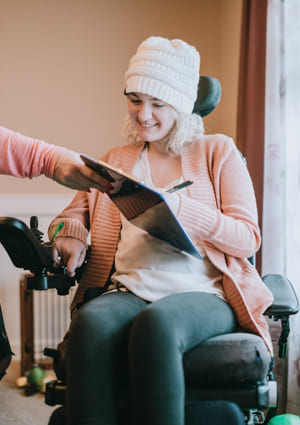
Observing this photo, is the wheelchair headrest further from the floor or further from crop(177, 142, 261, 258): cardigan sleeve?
the floor

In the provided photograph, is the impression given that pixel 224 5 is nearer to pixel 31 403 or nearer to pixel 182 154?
pixel 182 154

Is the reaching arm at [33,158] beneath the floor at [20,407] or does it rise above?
above

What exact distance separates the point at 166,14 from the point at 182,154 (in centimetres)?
163

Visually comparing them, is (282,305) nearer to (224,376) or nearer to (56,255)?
(224,376)

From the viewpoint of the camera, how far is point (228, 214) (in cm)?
125

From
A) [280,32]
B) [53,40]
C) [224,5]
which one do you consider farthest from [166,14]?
[280,32]

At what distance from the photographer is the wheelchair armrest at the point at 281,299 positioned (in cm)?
114

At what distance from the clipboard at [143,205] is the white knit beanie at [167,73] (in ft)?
1.31

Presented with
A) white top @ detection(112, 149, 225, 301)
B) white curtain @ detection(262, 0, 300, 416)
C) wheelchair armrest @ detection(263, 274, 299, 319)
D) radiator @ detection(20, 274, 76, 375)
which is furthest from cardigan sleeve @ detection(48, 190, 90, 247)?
radiator @ detection(20, 274, 76, 375)

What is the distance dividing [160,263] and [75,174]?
1.00ft

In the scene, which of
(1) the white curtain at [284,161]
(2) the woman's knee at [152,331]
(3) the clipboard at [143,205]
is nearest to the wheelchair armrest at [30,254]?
(3) the clipboard at [143,205]

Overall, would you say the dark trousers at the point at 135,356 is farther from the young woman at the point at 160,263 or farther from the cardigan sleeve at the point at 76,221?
the cardigan sleeve at the point at 76,221

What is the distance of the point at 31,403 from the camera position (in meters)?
2.10

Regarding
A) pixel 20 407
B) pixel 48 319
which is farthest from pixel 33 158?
pixel 48 319
